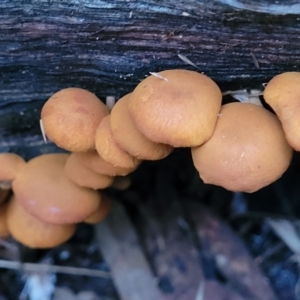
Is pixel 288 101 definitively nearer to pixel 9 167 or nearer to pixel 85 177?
pixel 85 177

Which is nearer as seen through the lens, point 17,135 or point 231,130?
point 231,130

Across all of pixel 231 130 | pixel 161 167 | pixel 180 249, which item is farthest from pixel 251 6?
pixel 180 249

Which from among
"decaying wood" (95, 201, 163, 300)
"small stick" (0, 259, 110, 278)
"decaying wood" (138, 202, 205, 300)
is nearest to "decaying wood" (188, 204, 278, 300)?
"decaying wood" (138, 202, 205, 300)

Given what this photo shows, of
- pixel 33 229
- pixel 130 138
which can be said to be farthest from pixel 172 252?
pixel 130 138

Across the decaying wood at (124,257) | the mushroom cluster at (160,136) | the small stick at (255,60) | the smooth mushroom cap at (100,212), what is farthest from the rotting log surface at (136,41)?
the decaying wood at (124,257)

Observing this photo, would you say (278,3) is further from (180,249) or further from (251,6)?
(180,249)

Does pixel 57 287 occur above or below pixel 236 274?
below
